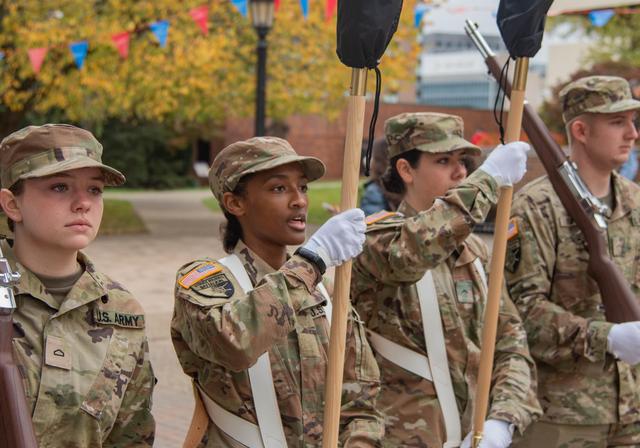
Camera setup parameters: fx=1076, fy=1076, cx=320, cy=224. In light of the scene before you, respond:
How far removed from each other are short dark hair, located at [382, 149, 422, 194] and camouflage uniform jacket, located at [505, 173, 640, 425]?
Answer: 0.59 meters

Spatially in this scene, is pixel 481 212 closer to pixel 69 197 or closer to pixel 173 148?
pixel 69 197

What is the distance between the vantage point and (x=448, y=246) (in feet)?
12.1

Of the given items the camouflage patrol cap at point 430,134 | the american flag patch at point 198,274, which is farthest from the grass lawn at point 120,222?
the american flag patch at point 198,274

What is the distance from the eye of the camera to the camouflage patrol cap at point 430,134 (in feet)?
13.6

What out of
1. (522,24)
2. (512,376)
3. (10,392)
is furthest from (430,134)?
(10,392)

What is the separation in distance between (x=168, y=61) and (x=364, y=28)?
14.8 m

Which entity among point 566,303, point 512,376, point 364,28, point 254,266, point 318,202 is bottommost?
point 318,202

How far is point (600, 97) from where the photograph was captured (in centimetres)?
477

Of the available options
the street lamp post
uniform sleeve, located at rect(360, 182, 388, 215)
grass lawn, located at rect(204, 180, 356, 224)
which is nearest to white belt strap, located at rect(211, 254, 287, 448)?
Result: uniform sleeve, located at rect(360, 182, 388, 215)

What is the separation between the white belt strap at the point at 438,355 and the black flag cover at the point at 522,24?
0.90 m

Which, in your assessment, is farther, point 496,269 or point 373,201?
point 373,201

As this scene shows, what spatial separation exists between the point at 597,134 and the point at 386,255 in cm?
145

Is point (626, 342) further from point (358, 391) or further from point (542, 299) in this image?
point (358, 391)

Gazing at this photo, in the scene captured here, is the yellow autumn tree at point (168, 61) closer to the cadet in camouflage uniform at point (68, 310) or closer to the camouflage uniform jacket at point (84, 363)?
the cadet in camouflage uniform at point (68, 310)
